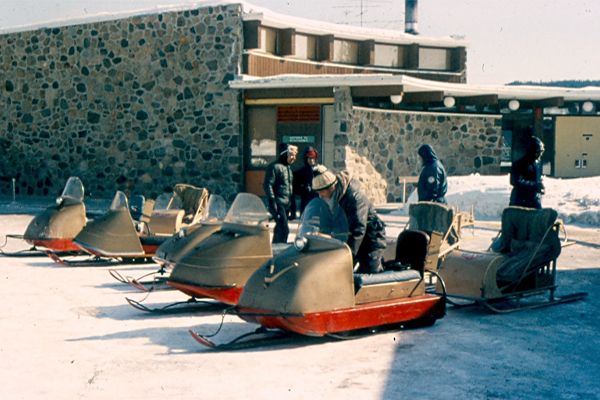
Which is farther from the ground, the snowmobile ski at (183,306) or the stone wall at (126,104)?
the stone wall at (126,104)

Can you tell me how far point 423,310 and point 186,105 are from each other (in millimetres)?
17128

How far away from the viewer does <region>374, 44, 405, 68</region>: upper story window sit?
3148cm

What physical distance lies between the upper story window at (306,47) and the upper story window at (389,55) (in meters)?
3.36

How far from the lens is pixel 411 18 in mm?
37406

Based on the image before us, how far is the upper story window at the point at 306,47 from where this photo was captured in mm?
27797

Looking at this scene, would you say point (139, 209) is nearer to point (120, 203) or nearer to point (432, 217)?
point (120, 203)

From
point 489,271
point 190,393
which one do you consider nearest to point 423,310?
point 489,271

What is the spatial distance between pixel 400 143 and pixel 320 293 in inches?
680

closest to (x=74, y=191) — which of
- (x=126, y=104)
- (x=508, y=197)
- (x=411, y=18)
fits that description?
(x=508, y=197)

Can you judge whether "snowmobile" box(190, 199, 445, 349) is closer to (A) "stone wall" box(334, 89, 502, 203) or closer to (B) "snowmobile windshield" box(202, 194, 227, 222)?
(B) "snowmobile windshield" box(202, 194, 227, 222)

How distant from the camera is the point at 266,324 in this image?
732 centimetres

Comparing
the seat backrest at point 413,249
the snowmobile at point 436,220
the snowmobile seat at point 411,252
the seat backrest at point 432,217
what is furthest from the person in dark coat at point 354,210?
the seat backrest at point 432,217

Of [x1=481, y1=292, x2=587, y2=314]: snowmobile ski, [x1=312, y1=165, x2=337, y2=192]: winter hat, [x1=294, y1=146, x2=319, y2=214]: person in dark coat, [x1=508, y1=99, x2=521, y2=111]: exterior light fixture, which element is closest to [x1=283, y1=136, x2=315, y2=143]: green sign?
[x1=508, y1=99, x2=521, y2=111]: exterior light fixture

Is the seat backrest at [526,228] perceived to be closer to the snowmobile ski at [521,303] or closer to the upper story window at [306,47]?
the snowmobile ski at [521,303]
